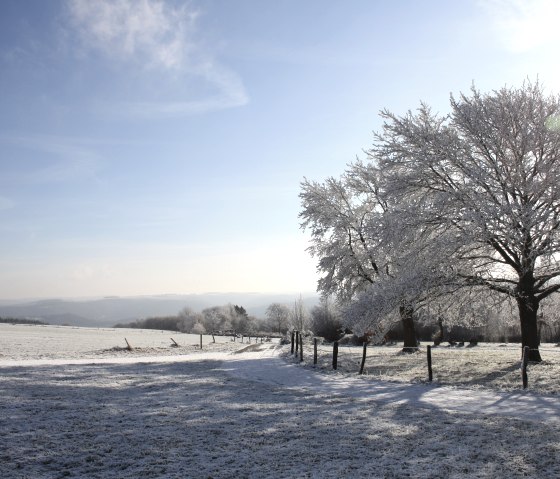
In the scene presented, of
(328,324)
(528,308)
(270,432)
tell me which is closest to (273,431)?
(270,432)

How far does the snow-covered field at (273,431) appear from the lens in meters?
7.13

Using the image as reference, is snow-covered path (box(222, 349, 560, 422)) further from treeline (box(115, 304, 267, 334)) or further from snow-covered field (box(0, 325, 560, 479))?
treeline (box(115, 304, 267, 334))

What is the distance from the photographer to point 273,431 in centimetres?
929

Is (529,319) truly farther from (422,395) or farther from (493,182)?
(422,395)

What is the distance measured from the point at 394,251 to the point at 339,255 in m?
9.83

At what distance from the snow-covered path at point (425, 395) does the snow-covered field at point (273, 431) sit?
43 mm

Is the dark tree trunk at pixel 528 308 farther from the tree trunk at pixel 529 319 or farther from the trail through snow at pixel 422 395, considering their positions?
the trail through snow at pixel 422 395

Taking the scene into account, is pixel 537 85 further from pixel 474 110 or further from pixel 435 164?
pixel 435 164

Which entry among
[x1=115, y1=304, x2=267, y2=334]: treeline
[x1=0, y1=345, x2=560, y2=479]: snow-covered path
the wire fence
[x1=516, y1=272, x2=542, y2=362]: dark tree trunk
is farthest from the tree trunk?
[x1=115, y1=304, x2=267, y2=334]: treeline

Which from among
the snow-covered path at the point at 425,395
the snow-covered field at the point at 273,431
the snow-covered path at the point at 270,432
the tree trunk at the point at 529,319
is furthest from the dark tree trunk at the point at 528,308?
the snow-covered path at the point at 270,432

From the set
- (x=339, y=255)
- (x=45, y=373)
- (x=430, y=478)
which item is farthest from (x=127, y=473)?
(x=339, y=255)

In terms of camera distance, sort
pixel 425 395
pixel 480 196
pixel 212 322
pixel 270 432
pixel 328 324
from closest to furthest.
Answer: pixel 270 432 < pixel 425 395 < pixel 480 196 < pixel 328 324 < pixel 212 322

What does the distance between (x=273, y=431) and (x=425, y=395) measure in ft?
18.8

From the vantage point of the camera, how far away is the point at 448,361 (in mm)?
23281
